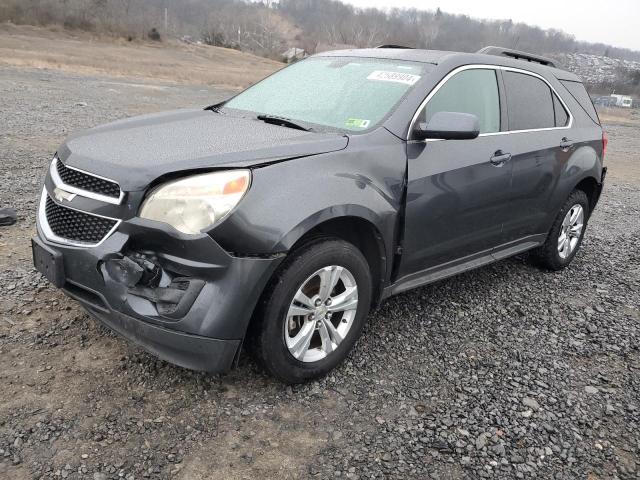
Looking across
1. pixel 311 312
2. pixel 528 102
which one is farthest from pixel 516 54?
pixel 311 312

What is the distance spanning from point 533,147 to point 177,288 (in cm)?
286

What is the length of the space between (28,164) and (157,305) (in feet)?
17.7

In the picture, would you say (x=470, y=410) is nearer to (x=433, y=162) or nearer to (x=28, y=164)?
(x=433, y=162)

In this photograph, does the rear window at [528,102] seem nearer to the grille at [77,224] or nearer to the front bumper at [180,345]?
the front bumper at [180,345]

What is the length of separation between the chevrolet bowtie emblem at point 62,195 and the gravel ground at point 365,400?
843mm

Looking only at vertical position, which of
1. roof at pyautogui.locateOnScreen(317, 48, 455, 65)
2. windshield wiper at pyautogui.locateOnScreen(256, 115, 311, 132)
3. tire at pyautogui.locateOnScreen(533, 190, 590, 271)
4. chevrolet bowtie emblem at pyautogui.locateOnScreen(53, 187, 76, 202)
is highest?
roof at pyautogui.locateOnScreen(317, 48, 455, 65)

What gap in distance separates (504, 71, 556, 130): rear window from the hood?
168cm

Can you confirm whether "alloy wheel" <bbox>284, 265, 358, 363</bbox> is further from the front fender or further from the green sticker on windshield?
the green sticker on windshield

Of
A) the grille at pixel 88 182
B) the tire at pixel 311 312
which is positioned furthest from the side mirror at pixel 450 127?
the grille at pixel 88 182

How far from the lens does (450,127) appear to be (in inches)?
123

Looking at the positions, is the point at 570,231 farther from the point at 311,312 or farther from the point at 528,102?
the point at 311,312

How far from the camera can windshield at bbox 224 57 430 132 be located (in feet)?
11.0

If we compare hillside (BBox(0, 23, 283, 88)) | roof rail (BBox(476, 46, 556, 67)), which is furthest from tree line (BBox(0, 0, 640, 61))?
roof rail (BBox(476, 46, 556, 67))

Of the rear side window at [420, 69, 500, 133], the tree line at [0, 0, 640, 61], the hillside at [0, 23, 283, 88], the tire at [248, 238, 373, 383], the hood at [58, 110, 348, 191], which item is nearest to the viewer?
the hood at [58, 110, 348, 191]
